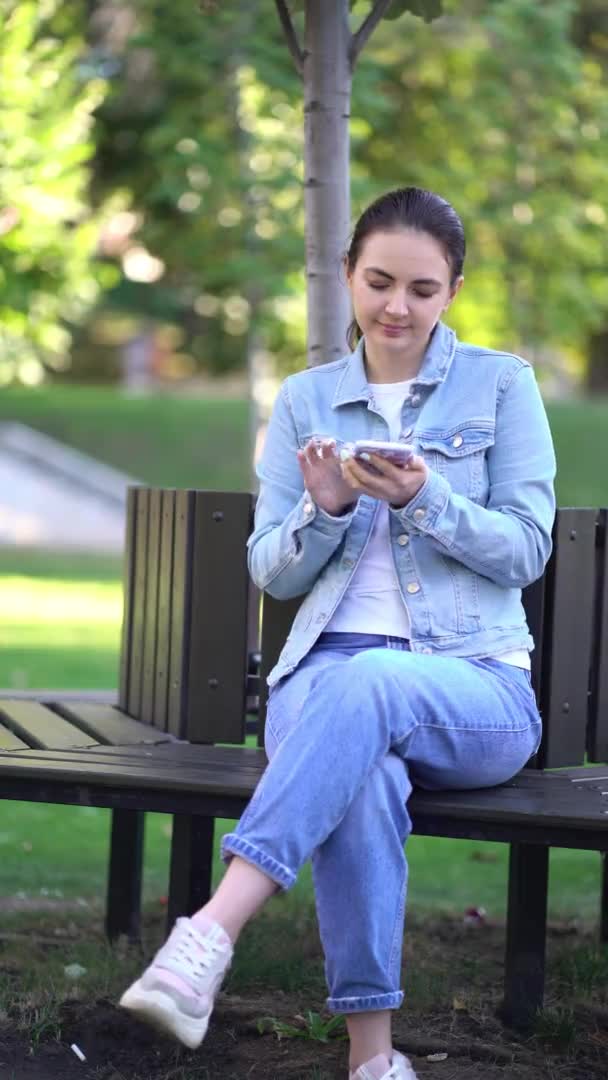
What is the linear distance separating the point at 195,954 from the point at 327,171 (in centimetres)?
241

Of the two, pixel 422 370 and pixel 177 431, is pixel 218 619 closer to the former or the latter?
pixel 422 370

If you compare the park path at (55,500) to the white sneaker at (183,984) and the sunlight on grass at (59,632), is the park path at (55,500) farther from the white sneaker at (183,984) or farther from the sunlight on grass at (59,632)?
the white sneaker at (183,984)

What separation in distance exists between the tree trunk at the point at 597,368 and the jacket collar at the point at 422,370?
28599 millimetres

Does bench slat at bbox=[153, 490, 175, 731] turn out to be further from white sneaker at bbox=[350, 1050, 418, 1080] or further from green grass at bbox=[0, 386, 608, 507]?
green grass at bbox=[0, 386, 608, 507]

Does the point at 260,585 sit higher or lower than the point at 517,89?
lower

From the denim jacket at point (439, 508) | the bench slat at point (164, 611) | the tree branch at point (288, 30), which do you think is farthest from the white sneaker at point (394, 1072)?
the tree branch at point (288, 30)

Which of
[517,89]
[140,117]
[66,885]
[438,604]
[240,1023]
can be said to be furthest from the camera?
[140,117]

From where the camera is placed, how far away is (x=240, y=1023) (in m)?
3.41

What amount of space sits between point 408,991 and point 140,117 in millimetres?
16897

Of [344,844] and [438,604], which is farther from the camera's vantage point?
[438,604]

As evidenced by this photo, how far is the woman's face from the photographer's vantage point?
329cm

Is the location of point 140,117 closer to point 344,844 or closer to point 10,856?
point 10,856

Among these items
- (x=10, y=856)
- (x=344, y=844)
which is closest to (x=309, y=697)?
(x=344, y=844)

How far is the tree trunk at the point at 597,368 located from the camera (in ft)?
104
